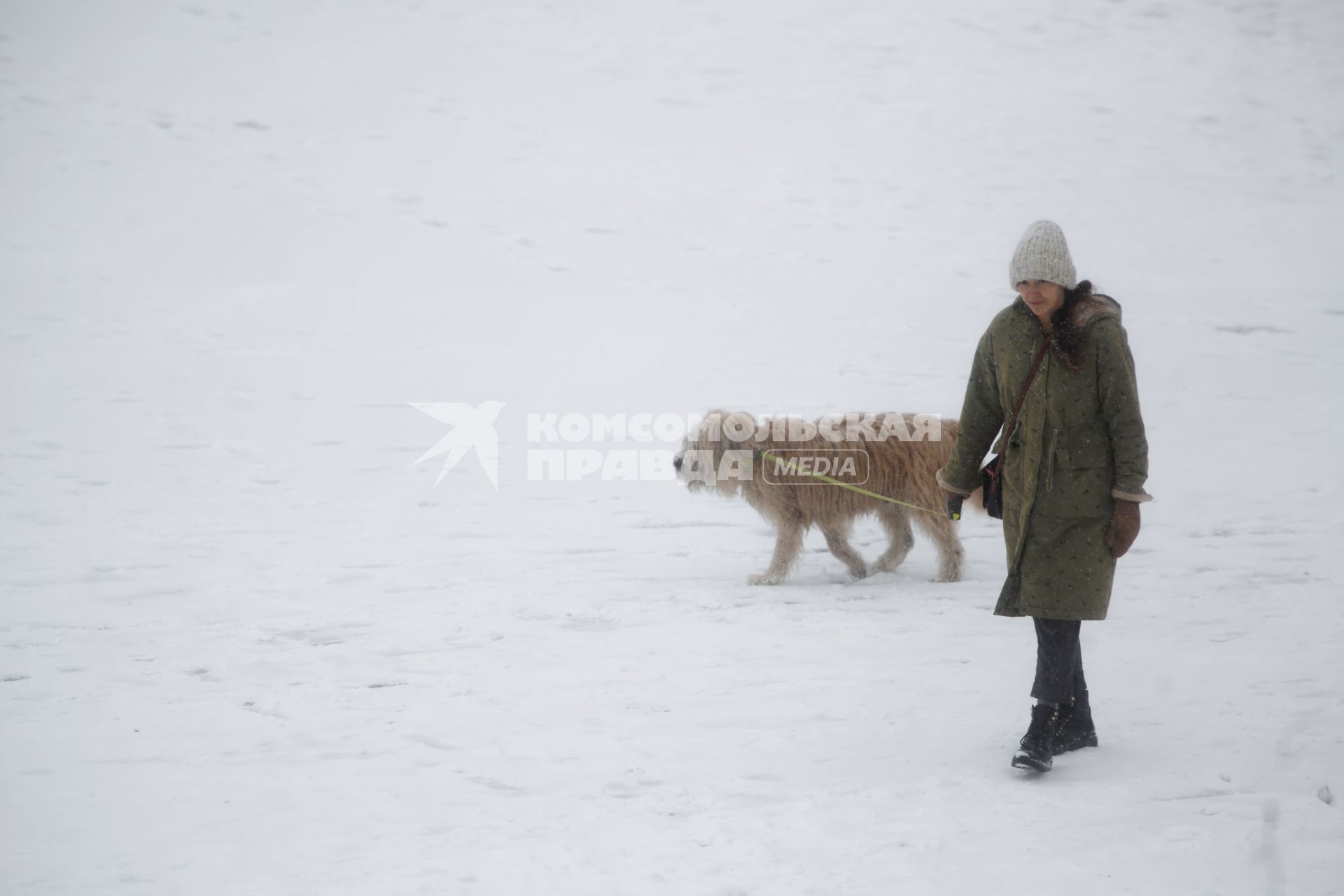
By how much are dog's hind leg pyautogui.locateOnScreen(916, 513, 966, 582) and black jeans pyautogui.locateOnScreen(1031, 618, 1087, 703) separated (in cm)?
288

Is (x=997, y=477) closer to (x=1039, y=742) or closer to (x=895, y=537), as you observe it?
(x=1039, y=742)

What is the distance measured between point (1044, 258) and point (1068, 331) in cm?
26

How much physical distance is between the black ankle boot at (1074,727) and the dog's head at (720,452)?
3.38 metres

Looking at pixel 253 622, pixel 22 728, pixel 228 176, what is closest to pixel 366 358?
pixel 228 176

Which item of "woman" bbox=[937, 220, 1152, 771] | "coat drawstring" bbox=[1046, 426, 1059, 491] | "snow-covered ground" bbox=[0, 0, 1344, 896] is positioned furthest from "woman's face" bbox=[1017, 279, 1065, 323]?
"snow-covered ground" bbox=[0, 0, 1344, 896]

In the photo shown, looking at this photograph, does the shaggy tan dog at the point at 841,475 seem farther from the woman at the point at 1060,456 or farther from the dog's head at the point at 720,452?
the woman at the point at 1060,456

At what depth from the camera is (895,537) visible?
7000 mm

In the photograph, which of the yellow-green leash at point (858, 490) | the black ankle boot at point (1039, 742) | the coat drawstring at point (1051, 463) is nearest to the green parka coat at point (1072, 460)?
the coat drawstring at point (1051, 463)

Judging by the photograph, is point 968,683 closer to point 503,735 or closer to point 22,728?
point 503,735

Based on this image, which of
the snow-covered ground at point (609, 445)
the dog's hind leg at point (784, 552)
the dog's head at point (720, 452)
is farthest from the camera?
the dog's head at point (720, 452)

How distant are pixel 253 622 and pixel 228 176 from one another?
11.9 m

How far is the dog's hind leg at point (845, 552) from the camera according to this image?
22.9 ft

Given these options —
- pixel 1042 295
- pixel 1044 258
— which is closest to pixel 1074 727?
pixel 1042 295

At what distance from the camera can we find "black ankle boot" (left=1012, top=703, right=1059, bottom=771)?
374 cm
